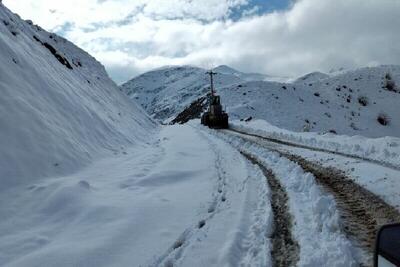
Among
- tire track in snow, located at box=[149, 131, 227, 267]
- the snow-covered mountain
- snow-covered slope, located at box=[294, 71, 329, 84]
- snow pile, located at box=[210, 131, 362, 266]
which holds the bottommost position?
tire track in snow, located at box=[149, 131, 227, 267]

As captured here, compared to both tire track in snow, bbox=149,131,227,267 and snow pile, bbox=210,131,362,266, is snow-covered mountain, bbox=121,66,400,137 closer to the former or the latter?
snow pile, bbox=210,131,362,266

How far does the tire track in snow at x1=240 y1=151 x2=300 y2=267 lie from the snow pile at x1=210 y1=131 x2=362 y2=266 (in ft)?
0.32

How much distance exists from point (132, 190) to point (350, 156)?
645 centimetres

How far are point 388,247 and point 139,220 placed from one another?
5.55 m

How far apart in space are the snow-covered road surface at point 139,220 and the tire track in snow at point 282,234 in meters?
0.13

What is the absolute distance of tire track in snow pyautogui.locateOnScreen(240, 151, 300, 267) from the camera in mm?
5477

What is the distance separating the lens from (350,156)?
477 inches

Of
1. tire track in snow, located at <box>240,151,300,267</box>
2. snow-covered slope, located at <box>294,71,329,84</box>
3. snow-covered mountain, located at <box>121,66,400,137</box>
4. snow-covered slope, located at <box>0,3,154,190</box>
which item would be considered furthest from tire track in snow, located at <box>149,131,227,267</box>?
snow-covered slope, located at <box>294,71,329,84</box>

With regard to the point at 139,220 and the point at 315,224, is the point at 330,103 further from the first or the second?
the point at 315,224

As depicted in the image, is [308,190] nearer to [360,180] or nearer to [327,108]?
[360,180]

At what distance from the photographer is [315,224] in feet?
21.1

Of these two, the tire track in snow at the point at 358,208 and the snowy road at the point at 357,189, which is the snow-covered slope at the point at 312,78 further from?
the tire track in snow at the point at 358,208

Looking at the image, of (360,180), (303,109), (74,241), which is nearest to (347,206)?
(360,180)

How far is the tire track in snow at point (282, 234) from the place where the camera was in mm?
5477
